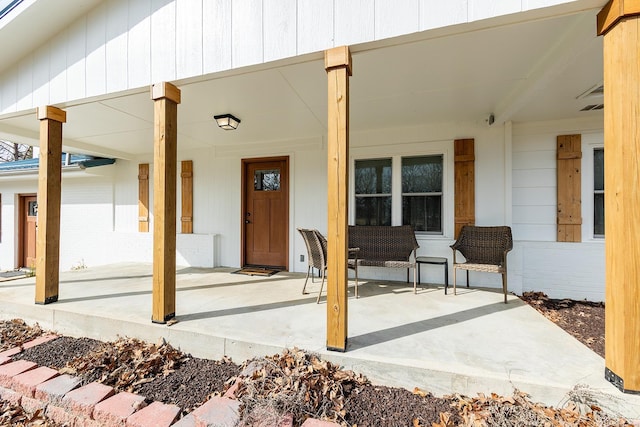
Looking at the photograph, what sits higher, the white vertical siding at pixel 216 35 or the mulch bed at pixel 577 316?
the white vertical siding at pixel 216 35

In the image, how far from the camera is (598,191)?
3.80 meters

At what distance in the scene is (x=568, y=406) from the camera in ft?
5.14

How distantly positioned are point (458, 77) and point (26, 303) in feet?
16.5

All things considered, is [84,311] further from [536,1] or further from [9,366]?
[536,1]

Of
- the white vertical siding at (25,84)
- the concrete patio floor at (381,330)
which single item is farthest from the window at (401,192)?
the white vertical siding at (25,84)

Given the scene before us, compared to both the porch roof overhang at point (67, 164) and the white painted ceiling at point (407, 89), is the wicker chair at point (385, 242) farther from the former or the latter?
the porch roof overhang at point (67, 164)

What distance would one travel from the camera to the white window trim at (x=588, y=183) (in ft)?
12.4

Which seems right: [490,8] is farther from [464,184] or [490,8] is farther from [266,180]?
[266,180]

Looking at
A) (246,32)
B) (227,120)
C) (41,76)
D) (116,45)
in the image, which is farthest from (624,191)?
(41,76)

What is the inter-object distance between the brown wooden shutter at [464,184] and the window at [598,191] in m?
1.47

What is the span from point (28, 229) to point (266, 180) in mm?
6956

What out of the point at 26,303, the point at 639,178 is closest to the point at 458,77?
the point at 639,178

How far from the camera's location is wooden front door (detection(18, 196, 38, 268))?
7367mm

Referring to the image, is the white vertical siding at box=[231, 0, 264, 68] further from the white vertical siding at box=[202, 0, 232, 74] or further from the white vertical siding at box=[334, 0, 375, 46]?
the white vertical siding at box=[334, 0, 375, 46]
